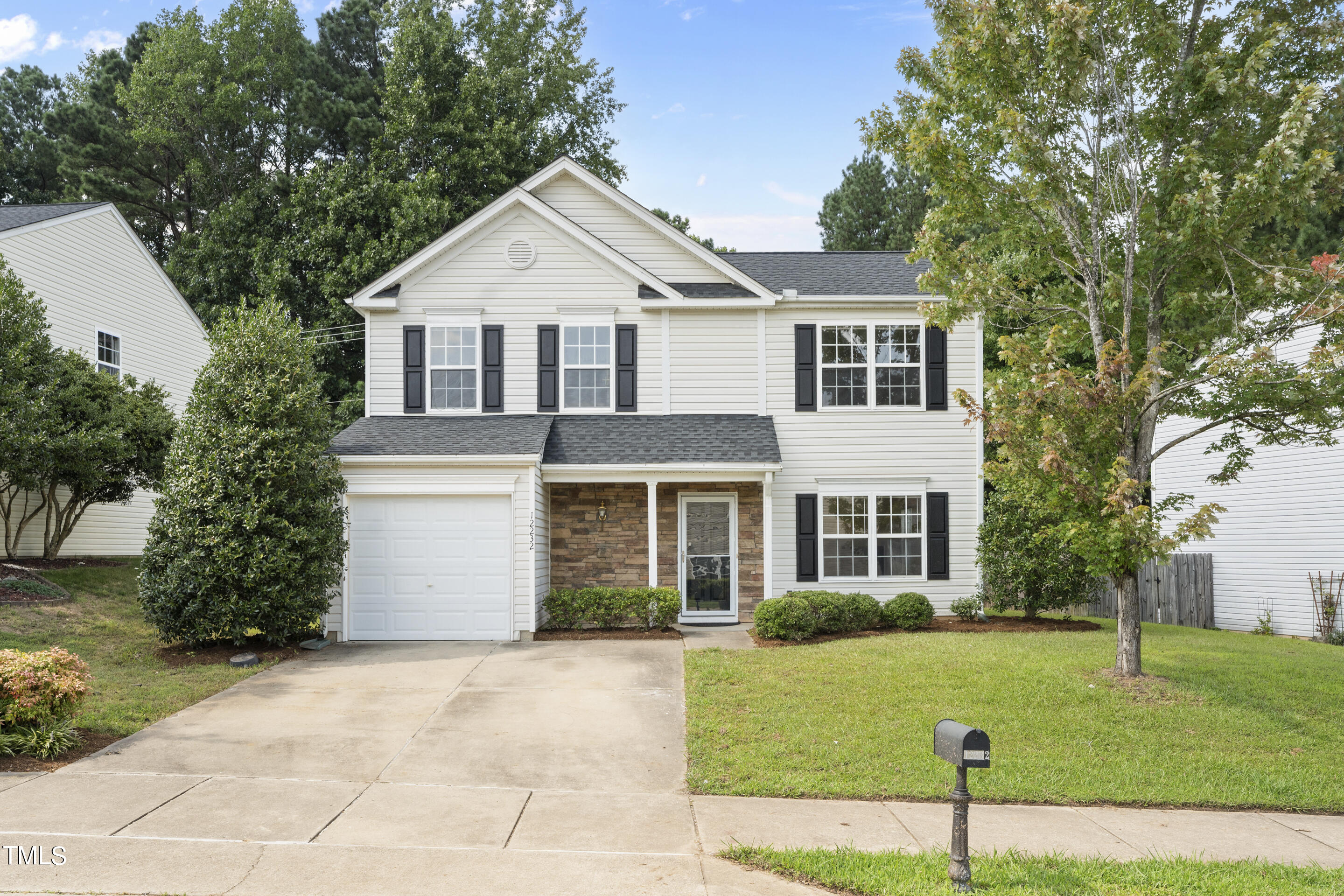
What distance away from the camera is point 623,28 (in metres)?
17.4

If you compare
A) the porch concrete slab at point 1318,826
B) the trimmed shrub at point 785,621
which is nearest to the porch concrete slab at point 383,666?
the trimmed shrub at point 785,621

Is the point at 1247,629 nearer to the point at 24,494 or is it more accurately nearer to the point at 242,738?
the point at 242,738

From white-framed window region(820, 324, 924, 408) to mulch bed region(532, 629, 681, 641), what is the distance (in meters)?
5.11

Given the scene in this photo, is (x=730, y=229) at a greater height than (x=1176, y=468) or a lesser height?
greater

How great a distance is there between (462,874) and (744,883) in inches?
67.8

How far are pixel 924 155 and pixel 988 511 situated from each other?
700 cm

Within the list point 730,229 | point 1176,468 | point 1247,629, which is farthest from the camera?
point 730,229

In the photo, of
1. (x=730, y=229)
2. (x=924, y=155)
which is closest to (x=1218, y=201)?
(x=924, y=155)

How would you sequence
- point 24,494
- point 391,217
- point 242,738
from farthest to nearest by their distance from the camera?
point 391,217, point 24,494, point 242,738

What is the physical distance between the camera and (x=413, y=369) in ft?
52.6

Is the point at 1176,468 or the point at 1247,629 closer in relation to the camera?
the point at 1247,629

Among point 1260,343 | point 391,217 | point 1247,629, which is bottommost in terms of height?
point 1247,629

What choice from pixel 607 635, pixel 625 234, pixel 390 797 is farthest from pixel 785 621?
pixel 625 234

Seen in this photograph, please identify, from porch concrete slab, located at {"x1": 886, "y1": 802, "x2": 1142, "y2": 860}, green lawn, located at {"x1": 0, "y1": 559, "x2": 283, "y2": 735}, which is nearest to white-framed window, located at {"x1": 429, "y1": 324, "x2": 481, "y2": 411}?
green lawn, located at {"x1": 0, "y1": 559, "x2": 283, "y2": 735}
